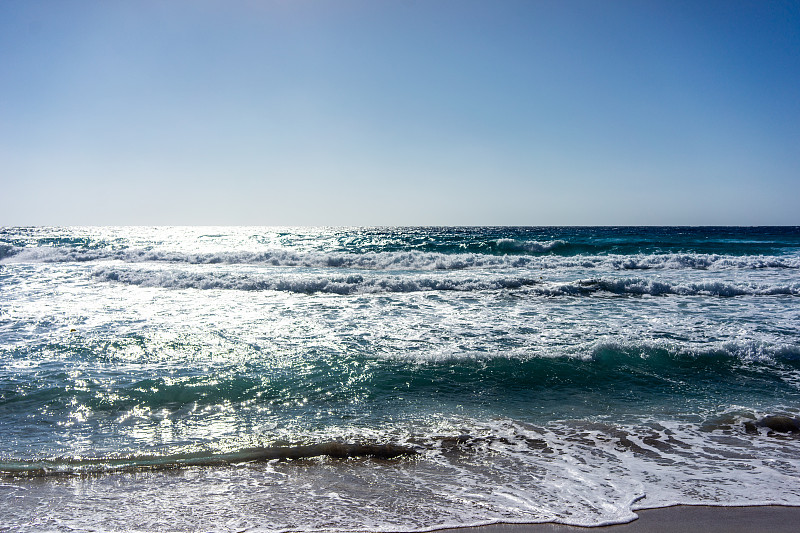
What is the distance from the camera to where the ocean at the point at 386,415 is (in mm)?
3695

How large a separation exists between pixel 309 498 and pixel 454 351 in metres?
4.57

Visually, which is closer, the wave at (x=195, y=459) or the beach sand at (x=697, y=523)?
the beach sand at (x=697, y=523)

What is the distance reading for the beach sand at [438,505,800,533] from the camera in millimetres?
3338

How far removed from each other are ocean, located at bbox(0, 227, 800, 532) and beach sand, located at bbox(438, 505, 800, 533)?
92 mm

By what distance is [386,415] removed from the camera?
213 inches

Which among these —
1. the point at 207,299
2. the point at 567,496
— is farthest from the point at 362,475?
the point at 207,299

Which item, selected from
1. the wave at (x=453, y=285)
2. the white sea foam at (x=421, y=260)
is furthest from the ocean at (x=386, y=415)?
the white sea foam at (x=421, y=260)

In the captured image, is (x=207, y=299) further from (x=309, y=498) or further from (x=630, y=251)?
(x=630, y=251)

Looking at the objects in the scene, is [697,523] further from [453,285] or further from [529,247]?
[529,247]

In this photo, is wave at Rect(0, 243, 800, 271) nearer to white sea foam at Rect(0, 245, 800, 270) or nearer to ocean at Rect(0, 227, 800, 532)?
white sea foam at Rect(0, 245, 800, 270)

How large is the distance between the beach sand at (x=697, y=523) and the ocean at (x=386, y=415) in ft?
0.30

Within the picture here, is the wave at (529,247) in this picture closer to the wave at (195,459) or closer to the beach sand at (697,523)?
the wave at (195,459)

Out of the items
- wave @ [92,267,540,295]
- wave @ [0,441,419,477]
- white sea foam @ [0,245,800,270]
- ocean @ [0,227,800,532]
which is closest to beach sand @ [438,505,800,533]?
ocean @ [0,227,800,532]

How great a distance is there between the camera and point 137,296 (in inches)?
579
